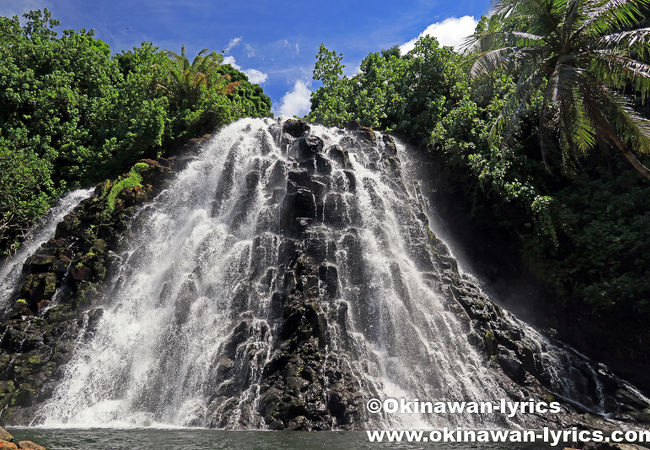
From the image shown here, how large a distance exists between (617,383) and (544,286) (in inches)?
200

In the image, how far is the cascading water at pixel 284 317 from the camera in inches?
433

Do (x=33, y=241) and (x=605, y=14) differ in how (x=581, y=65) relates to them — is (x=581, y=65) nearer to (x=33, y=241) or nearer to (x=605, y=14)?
(x=605, y=14)

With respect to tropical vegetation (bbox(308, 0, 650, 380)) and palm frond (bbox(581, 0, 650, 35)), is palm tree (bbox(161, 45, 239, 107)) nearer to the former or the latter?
tropical vegetation (bbox(308, 0, 650, 380))

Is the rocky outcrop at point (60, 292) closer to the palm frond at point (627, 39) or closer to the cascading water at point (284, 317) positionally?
the cascading water at point (284, 317)

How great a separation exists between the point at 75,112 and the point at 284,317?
58.6ft

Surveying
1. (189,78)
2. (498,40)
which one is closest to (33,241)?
(189,78)

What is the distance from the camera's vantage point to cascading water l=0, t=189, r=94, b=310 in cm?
1543

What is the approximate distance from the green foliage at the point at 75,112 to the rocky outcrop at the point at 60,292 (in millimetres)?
3584

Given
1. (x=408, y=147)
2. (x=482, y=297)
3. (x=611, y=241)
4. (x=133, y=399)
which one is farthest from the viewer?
(x=408, y=147)

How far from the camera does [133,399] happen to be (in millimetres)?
11555

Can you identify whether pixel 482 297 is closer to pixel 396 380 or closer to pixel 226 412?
pixel 396 380

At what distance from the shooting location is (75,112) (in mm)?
22078

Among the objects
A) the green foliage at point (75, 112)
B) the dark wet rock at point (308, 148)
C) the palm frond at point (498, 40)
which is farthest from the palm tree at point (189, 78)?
the palm frond at point (498, 40)

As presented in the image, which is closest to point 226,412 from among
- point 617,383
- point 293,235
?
point 293,235
